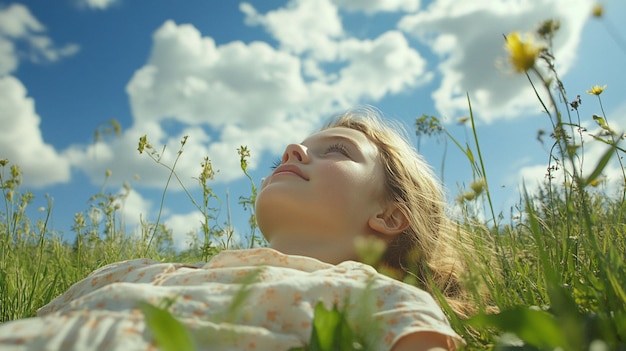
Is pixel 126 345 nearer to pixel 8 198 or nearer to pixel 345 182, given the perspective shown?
pixel 345 182

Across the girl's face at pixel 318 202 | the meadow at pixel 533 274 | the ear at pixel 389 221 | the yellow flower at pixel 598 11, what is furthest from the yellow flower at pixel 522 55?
the ear at pixel 389 221

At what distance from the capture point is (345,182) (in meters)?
2.43

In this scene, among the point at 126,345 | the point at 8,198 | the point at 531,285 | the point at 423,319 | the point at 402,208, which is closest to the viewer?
the point at 126,345

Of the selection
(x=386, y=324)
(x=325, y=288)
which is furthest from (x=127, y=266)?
(x=386, y=324)

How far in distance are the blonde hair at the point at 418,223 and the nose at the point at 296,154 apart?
0.51 m

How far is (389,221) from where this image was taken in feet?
8.84

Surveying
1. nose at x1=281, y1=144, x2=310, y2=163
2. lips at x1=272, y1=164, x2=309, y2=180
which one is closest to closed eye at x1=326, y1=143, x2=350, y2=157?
nose at x1=281, y1=144, x2=310, y2=163

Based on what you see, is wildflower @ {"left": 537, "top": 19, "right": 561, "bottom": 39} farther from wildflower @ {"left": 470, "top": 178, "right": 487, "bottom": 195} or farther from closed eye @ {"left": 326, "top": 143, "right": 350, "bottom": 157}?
closed eye @ {"left": 326, "top": 143, "right": 350, "bottom": 157}

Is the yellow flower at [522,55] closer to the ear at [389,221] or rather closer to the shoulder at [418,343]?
the shoulder at [418,343]

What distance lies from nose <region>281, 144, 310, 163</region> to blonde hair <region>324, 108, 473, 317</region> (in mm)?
505

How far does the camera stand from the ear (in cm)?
255

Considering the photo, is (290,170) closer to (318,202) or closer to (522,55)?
(318,202)

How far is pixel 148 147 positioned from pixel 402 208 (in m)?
1.45

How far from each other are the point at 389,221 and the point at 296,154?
0.59 metres
